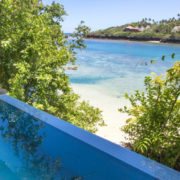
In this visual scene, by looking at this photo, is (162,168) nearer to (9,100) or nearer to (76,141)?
(76,141)

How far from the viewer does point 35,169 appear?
1.69 m

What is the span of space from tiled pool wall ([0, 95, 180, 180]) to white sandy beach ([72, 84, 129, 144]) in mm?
2071

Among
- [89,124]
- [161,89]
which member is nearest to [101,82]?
[89,124]

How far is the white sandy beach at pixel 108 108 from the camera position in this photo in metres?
4.74

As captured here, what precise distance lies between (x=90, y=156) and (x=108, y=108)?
5759 millimetres

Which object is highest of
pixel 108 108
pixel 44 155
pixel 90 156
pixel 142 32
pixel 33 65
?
pixel 142 32

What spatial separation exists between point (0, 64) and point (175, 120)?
269 cm

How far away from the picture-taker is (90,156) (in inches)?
58.0

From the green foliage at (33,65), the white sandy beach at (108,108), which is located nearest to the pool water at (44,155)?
the green foliage at (33,65)

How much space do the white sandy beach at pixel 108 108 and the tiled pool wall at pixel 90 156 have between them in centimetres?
207

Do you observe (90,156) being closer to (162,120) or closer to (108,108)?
(162,120)

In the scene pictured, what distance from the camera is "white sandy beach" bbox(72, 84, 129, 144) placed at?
4742mm

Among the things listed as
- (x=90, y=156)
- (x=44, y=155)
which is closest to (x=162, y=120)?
(x=90, y=156)

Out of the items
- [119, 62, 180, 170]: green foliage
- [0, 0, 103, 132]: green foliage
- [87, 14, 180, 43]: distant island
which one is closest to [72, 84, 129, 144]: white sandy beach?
[0, 0, 103, 132]: green foliage
